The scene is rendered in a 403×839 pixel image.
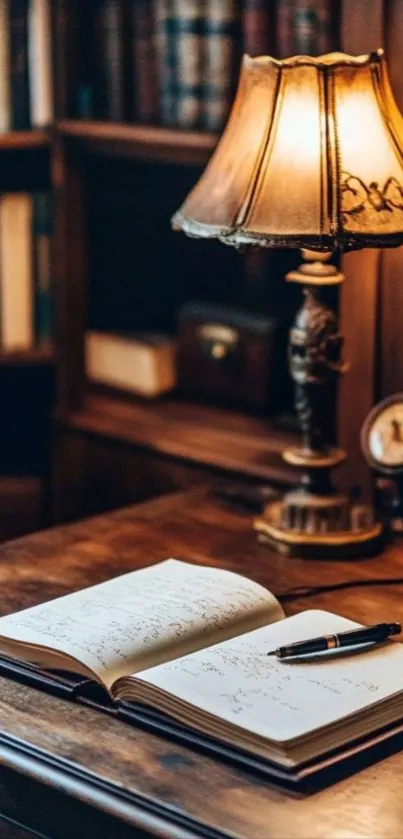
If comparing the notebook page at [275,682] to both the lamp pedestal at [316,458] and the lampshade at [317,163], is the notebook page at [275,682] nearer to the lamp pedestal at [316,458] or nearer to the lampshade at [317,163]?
the lamp pedestal at [316,458]

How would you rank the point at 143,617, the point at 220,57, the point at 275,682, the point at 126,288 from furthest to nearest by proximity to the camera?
the point at 126,288 → the point at 220,57 → the point at 143,617 → the point at 275,682

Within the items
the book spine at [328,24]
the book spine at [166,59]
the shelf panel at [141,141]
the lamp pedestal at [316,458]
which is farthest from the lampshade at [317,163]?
the book spine at [166,59]

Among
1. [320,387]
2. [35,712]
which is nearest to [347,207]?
[320,387]

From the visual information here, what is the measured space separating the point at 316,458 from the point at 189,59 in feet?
2.24

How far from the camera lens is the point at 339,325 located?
2.01 metres

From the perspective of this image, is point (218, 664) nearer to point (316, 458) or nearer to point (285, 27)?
point (316, 458)

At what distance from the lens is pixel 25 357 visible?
2.48m

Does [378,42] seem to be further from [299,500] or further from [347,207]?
[299,500]

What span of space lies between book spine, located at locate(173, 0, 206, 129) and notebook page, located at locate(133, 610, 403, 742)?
96 cm

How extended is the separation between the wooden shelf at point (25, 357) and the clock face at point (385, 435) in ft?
2.42

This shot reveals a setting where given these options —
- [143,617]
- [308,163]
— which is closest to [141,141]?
[308,163]

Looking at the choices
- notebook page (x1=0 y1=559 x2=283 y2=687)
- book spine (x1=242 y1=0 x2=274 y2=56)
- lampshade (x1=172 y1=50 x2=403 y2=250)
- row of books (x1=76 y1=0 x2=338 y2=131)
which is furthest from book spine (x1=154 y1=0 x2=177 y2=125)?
notebook page (x1=0 y1=559 x2=283 y2=687)

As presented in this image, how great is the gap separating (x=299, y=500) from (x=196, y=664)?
0.47 metres

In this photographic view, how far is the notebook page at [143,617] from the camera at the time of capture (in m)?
1.47
